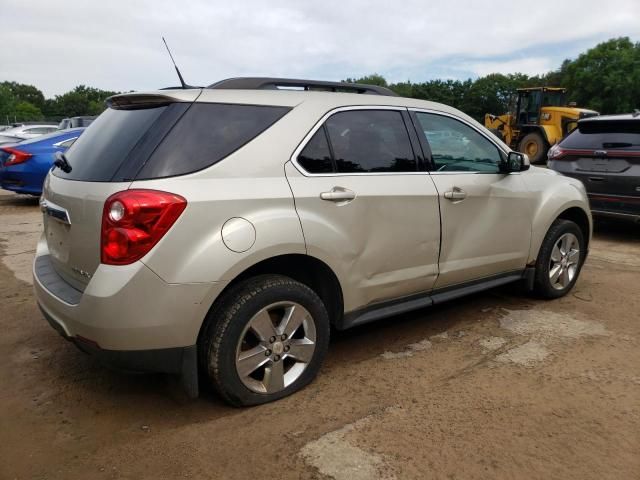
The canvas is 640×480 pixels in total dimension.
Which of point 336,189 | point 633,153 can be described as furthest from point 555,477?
point 633,153

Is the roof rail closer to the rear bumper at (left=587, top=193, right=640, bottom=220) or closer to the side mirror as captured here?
the side mirror

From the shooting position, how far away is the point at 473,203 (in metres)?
3.79

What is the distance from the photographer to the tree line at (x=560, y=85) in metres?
48.1

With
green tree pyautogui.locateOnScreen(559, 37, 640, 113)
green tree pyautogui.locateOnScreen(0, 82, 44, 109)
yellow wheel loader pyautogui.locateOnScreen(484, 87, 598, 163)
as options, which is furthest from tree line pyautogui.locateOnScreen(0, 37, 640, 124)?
yellow wheel loader pyautogui.locateOnScreen(484, 87, 598, 163)

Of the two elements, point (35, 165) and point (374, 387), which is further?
point (35, 165)

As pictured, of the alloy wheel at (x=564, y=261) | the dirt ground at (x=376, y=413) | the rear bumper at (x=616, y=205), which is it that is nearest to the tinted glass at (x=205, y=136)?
the dirt ground at (x=376, y=413)

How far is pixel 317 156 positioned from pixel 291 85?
52 centimetres

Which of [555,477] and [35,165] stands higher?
[35,165]

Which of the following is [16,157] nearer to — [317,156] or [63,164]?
[63,164]

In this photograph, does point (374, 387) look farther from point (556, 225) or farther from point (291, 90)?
point (556, 225)

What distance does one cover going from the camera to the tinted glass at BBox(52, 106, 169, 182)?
268 cm

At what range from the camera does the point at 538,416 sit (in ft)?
9.16

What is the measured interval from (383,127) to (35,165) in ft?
24.8

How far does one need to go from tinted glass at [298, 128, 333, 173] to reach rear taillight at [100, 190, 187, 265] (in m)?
0.81
